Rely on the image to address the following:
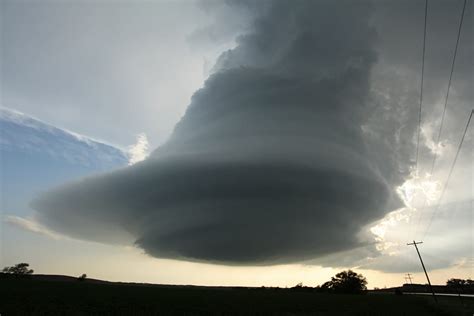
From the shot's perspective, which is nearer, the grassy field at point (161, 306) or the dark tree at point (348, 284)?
the grassy field at point (161, 306)

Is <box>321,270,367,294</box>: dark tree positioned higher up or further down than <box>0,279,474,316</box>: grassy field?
higher up

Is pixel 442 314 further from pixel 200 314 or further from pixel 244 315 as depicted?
pixel 200 314

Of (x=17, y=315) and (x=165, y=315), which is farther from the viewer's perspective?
(x=165, y=315)

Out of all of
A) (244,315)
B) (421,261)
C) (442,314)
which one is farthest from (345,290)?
(244,315)

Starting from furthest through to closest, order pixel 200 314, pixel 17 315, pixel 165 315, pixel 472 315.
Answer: pixel 472 315
pixel 200 314
pixel 165 315
pixel 17 315

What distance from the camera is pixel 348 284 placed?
18912cm

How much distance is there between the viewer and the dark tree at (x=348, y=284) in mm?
187050

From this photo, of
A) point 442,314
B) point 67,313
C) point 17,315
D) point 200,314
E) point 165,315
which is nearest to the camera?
point 17,315

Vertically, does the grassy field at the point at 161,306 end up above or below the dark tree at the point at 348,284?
below

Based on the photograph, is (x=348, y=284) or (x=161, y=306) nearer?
(x=161, y=306)

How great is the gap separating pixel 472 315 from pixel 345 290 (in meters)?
143

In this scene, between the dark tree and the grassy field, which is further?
the dark tree

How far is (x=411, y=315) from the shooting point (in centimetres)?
5822

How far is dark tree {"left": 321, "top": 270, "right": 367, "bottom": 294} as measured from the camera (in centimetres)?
18705
